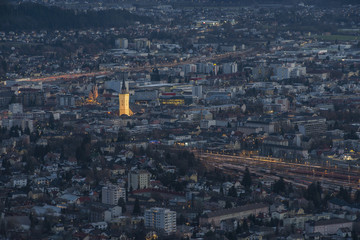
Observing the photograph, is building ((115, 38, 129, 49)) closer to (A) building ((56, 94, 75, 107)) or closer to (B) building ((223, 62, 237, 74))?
(B) building ((223, 62, 237, 74))

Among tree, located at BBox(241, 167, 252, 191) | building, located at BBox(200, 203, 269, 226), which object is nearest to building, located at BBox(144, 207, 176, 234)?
building, located at BBox(200, 203, 269, 226)

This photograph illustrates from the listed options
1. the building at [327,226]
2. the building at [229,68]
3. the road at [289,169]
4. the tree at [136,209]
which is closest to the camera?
the building at [327,226]

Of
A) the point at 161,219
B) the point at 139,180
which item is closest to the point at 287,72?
the point at 139,180

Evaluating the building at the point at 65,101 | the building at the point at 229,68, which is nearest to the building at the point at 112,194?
the building at the point at 65,101

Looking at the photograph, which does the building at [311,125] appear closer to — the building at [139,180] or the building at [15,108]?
the building at [139,180]

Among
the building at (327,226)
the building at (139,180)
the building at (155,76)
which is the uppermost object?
the building at (327,226)
